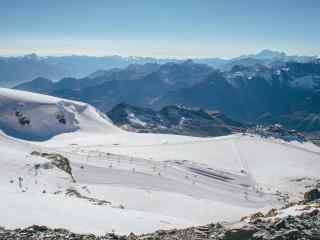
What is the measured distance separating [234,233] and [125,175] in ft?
145

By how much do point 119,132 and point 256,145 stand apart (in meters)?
48.2

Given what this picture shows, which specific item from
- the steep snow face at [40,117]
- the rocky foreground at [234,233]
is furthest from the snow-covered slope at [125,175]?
the rocky foreground at [234,233]

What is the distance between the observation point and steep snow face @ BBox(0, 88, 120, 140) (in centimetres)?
13338

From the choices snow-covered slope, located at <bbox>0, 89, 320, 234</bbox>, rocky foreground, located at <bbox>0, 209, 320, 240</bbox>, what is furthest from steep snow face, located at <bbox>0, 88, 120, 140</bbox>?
rocky foreground, located at <bbox>0, 209, 320, 240</bbox>

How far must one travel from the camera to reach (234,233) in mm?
15688

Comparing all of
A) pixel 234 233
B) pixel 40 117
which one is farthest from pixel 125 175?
pixel 40 117

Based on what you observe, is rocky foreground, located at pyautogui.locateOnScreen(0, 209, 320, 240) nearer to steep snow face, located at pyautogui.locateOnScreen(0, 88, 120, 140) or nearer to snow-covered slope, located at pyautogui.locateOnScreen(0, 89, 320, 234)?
snow-covered slope, located at pyautogui.locateOnScreen(0, 89, 320, 234)

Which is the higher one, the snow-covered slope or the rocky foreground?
the rocky foreground

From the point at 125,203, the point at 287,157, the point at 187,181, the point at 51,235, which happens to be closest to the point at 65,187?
the point at 125,203

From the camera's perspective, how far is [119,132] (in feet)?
495

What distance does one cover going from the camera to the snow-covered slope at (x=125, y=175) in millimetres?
23922

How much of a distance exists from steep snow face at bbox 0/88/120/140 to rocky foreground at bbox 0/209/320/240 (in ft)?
384

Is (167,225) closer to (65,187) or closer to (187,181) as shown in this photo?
(65,187)

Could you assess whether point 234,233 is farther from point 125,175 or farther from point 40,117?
point 40,117
